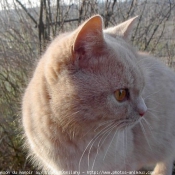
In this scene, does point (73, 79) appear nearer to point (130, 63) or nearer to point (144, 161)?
point (130, 63)

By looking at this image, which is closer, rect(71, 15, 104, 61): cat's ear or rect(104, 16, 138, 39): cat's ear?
rect(71, 15, 104, 61): cat's ear

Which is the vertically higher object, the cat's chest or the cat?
the cat

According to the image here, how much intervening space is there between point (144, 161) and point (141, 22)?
5.58ft

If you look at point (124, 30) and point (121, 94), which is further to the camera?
point (124, 30)

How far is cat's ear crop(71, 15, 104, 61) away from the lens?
46.6 inches

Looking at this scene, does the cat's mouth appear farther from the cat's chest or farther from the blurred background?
the blurred background

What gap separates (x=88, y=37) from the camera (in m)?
1.23

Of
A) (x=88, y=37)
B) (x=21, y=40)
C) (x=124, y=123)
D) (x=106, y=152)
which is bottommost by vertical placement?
(x=106, y=152)

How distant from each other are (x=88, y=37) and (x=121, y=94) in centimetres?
34

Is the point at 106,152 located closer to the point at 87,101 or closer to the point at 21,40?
the point at 87,101

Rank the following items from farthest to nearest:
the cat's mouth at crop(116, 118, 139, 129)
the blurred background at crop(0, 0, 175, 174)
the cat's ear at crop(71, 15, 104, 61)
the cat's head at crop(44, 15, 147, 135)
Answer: the blurred background at crop(0, 0, 175, 174), the cat's mouth at crop(116, 118, 139, 129), the cat's head at crop(44, 15, 147, 135), the cat's ear at crop(71, 15, 104, 61)

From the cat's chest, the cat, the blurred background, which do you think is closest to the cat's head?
the cat

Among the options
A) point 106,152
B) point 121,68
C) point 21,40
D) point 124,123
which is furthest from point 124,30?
point 21,40

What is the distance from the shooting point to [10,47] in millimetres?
2580
